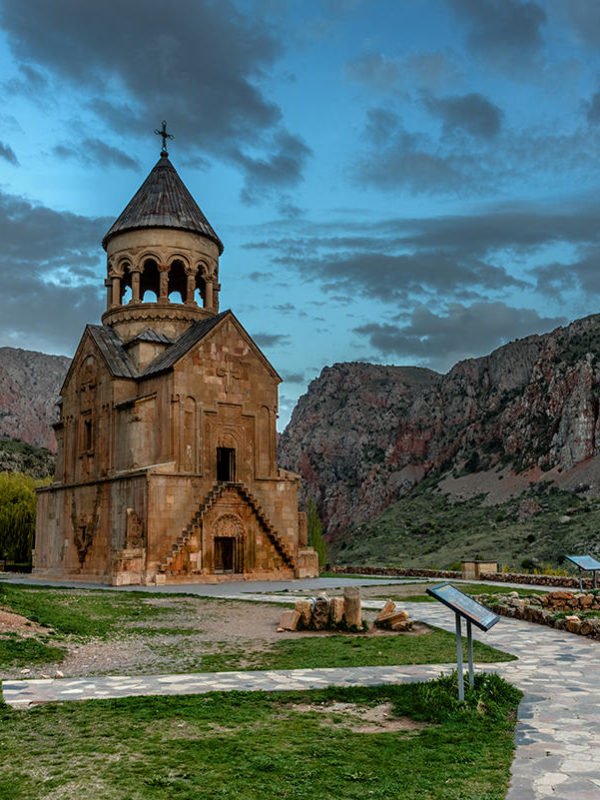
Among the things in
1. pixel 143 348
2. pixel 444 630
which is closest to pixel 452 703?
pixel 444 630

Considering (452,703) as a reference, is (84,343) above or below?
above

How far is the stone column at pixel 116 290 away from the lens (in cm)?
3378

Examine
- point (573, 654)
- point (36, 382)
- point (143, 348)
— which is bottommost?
point (573, 654)

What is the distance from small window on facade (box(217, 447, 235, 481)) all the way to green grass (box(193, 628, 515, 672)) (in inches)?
698

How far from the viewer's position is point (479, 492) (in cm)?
7606

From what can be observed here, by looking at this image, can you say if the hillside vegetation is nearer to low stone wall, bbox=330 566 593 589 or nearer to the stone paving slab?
low stone wall, bbox=330 566 593 589

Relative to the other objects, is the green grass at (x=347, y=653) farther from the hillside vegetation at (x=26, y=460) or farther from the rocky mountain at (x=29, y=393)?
the rocky mountain at (x=29, y=393)

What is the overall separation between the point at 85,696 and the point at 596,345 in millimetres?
72140

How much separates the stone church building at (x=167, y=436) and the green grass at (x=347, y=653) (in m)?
15.2

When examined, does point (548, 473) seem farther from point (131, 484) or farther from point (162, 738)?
point (162, 738)

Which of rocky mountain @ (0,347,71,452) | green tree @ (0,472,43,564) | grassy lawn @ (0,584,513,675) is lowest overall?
grassy lawn @ (0,584,513,675)

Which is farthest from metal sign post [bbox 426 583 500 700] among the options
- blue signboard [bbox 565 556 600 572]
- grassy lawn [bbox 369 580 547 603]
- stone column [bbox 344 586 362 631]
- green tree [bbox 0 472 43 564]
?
green tree [bbox 0 472 43 564]

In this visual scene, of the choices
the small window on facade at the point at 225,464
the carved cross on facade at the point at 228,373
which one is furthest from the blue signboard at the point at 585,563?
the carved cross on facade at the point at 228,373

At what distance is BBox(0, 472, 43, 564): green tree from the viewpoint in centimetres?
4084
